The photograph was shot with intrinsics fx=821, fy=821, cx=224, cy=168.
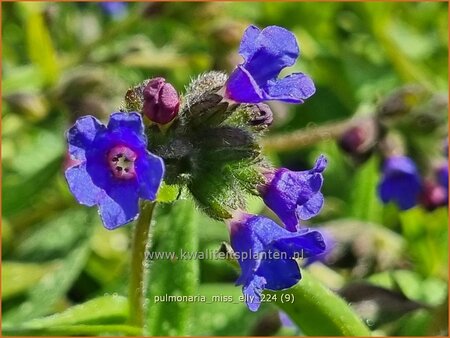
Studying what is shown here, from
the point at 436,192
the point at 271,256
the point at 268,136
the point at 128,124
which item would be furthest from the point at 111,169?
the point at 268,136

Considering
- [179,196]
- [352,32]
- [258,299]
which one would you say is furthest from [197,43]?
[258,299]

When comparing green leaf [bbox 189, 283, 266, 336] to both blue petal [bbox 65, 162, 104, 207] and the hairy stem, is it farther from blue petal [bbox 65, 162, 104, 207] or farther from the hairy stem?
blue petal [bbox 65, 162, 104, 207]

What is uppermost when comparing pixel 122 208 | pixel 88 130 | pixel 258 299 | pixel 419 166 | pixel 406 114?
pixel 88 130

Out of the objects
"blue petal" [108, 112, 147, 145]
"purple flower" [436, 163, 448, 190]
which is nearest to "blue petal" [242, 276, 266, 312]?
"blue petal" [108, 112, 147, 145]

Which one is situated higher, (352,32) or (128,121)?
(128,121)

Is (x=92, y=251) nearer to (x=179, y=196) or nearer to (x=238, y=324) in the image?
(x=238, y=324)

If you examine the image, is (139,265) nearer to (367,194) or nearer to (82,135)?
(82,135)

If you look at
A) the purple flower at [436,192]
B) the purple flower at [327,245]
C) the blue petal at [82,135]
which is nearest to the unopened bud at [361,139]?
the purple flower at [436,192]

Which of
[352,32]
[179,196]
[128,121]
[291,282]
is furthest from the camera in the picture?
[352,32]
